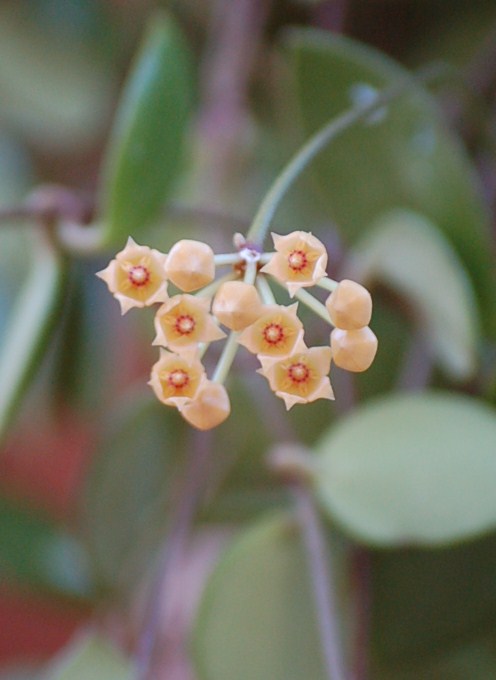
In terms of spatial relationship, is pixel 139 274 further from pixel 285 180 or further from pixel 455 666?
Result: pixel 455 666

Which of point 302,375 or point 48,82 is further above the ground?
point 48,82

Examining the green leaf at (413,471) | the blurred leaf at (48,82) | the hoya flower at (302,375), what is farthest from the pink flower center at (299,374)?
the blurred leaf at (48,82)

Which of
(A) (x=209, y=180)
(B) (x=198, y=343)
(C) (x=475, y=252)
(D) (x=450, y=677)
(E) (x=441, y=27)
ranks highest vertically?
(E) (x=441, y=27)

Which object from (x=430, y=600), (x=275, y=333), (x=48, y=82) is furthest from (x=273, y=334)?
(x=48, y=82)

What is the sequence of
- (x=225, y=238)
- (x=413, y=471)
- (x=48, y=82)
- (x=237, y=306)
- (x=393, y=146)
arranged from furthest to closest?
(x=48, y=82) → (x=225, y=238) → (x=393, y=146) → (x=413, y=471) → (x=237, y=306)

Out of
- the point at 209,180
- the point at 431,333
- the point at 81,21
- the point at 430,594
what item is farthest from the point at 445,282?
the point at 81,21

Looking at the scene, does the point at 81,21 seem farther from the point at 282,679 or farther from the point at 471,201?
the point at 282,679
